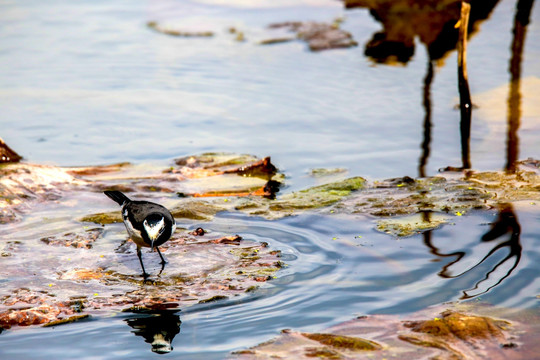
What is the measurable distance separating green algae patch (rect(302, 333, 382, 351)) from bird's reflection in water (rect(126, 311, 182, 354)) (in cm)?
119

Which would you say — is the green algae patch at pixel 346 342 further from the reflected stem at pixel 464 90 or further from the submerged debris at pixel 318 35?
the submerged debris at pixel 318 35

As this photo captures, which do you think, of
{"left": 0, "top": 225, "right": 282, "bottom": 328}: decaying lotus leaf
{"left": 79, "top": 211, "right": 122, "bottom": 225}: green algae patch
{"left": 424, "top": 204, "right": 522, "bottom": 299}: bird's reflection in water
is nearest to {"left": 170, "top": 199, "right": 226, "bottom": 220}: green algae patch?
{"left": 0, "top": 225, "right": 282, "bottom": 328}: decaying lotus leaf

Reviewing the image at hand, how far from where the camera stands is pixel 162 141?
39.8 feet

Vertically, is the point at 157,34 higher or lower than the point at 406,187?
higher

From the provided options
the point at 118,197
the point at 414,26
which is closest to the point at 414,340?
the point at 118,197

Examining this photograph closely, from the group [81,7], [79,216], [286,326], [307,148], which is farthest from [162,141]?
[81,7]

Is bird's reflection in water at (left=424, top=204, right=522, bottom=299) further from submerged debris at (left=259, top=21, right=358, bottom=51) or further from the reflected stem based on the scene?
submerged debris at (left=259, top=21, right=358, bottom=51)

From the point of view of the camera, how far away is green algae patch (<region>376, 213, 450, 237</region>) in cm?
852

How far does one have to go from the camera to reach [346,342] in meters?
6.03

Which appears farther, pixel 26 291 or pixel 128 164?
pixel 128 164

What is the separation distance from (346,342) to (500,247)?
8.86ft

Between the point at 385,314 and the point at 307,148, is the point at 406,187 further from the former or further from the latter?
the point at 385,314

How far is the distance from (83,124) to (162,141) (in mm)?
1669

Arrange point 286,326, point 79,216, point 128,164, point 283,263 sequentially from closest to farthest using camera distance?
1. point 286,326
2. point 283,263
3. point 79,216
4. point 128,164
